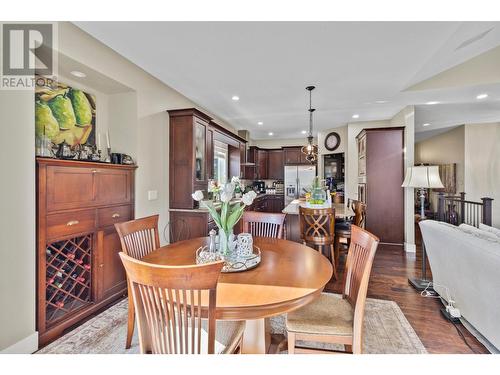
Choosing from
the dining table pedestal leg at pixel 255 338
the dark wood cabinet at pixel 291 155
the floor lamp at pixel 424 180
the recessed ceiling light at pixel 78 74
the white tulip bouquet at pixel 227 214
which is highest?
the recessed ceiling light at pixel 78 74

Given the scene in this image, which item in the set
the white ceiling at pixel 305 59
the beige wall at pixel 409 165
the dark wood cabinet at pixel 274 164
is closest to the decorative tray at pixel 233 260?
the white ceiling at pixel 305 59


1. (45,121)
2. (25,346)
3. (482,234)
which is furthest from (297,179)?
(25,346)

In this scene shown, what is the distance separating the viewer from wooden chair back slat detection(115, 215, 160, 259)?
1799 mm

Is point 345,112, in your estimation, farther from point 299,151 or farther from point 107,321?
point 107,321

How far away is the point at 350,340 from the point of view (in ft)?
4.41

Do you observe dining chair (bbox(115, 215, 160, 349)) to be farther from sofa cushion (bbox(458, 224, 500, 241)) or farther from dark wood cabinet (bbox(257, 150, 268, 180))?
dark wood cabinet (bbox(257, 150, 268, 180))

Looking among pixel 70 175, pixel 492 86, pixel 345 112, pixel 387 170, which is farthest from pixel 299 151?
pixel 70 175

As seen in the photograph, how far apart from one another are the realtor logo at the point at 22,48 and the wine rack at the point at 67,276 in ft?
4.25

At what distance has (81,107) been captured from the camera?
255cm

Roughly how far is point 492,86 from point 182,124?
4.48 m

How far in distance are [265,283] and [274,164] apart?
662 cm

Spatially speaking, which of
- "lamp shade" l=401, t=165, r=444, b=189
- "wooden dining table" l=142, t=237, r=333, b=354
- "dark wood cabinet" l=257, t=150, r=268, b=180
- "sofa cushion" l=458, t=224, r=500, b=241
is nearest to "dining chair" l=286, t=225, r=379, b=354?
"wooden dining table" l=142, t=237, r=333, b=354

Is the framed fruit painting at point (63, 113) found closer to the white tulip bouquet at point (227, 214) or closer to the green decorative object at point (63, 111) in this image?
the green decorative object at point (63, 111)

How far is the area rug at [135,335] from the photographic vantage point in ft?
5.85
